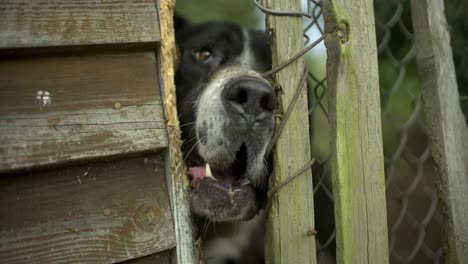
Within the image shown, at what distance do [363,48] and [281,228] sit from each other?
0.65m

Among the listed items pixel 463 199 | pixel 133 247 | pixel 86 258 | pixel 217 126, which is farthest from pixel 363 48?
pixel 86 258

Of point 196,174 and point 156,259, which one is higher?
point 196,174

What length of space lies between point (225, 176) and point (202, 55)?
82cm

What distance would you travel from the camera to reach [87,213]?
49.8 inches

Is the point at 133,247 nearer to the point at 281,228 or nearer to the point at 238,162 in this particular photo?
the point at 281,228

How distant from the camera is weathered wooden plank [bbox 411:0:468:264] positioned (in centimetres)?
174

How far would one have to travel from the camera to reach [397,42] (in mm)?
3195

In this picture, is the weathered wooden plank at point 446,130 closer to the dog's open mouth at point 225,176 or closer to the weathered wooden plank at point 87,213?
the dog's open mouth at point 225,176

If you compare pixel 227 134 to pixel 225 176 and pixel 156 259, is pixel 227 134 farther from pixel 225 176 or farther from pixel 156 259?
pixel 156 259

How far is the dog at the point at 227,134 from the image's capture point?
5.41 feet

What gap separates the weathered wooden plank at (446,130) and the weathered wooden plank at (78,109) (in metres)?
1.13

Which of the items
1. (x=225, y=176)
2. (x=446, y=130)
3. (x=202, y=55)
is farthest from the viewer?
(x=202, y=55)

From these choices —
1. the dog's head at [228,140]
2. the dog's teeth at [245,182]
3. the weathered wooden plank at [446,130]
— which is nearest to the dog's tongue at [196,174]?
the dog's head at [228,140]

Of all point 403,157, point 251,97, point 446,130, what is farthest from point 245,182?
point 403,157
